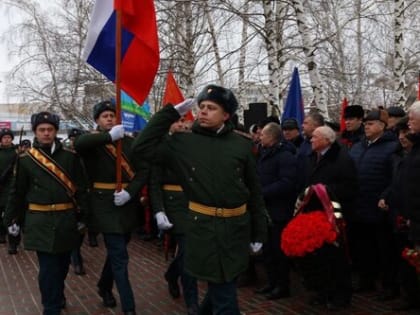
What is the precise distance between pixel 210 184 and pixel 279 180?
2.27 m

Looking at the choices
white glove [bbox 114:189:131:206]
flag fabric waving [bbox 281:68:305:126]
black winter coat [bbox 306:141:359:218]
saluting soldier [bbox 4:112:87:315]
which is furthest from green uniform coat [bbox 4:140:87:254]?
flag fabric waving [bbox 281:68:305:126]

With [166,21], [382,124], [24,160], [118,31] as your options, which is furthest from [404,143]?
[166,21]

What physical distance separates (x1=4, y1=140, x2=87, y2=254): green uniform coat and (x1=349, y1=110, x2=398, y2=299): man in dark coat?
3018 millimetres

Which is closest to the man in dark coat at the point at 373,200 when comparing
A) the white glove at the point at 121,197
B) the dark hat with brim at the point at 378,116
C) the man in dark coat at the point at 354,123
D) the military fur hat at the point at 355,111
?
the dark hat with brim at the point at 378,116

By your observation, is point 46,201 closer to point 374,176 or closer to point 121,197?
point 121,197

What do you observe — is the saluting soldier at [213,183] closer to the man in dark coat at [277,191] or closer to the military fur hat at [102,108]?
the military fur hat at [102,108]

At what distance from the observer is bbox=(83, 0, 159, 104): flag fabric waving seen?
549 centimetres

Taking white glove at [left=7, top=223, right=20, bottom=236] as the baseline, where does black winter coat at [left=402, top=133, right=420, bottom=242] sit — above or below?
above

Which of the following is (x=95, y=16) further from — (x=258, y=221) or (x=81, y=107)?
(x=81, y=107)

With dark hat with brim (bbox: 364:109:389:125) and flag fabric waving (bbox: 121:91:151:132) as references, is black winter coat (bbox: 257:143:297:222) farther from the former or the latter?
flag fabric waving (bbox: 121:91:151:132)

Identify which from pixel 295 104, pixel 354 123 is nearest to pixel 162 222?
pixel 354 123

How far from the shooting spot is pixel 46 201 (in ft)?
16.8

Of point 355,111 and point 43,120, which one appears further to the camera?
point 355,111

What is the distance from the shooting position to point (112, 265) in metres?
5.37
